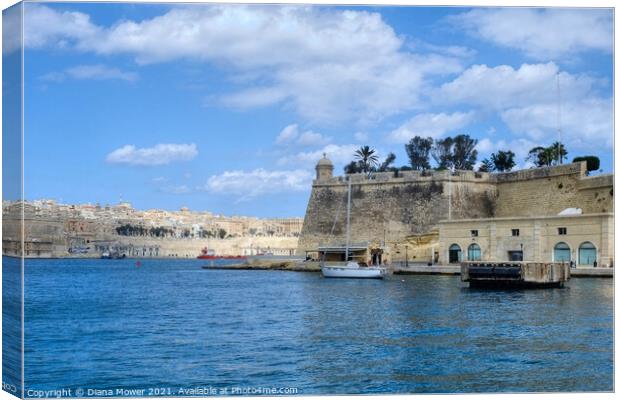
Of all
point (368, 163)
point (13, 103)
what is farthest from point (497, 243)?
point (13, 103)

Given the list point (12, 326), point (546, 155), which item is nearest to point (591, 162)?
point (546, 155)

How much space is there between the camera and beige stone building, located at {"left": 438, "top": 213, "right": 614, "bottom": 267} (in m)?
20.8

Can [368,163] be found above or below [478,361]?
above

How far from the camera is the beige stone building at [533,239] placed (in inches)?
819

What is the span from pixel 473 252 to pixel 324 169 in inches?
373

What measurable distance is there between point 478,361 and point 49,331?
5880 mm

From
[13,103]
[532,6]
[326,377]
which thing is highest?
[532,6]

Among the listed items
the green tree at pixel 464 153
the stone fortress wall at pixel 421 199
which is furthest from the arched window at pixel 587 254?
the green tree at pixel 464 153

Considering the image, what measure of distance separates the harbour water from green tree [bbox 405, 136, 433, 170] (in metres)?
16.1

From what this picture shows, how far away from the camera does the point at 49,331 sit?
11.1 metres

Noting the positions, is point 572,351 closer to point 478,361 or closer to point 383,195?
point 478,361

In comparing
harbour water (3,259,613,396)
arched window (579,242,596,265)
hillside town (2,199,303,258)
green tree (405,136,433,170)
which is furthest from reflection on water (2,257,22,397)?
hillside town (2,199,303,258)

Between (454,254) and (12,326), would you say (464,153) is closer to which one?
(454,254)

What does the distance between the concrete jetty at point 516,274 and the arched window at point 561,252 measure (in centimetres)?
280
